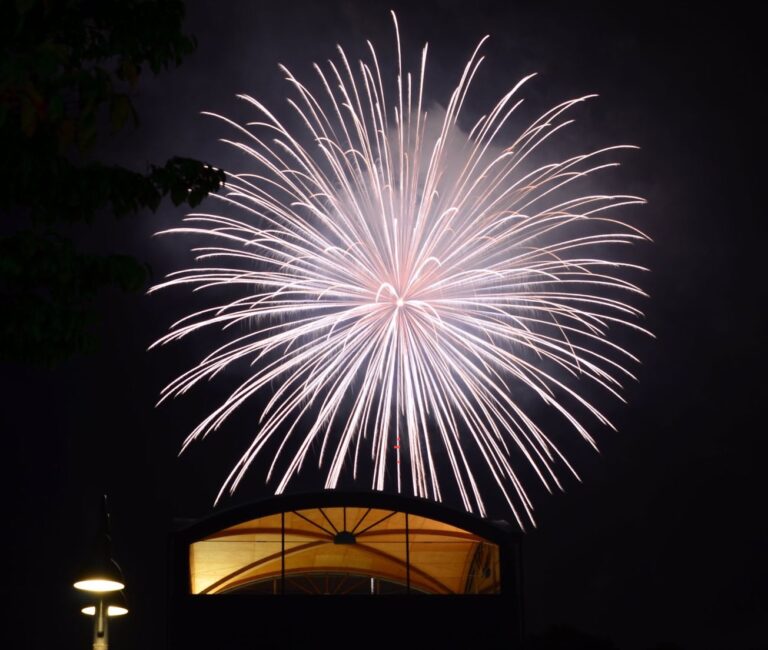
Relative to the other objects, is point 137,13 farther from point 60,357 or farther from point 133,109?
point 60,357

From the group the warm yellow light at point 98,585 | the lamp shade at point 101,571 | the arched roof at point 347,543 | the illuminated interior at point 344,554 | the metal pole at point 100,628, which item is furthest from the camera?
the illuminated interior at point 344,554

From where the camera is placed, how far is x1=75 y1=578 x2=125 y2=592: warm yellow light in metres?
14.1

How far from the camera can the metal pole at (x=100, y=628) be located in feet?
45.6

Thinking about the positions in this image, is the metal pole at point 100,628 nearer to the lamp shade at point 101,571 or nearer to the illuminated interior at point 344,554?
the lamp shade at point 101,571

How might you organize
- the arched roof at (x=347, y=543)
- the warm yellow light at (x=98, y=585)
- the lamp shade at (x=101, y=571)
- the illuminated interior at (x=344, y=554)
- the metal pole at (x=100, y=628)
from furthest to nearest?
1. the illuminated interior at (x=344, y=554)
2. the arched roof at (x=347, y=543)
3. the warm yellow light at (x=98, y=585)
4. the lamp shade at (x=101, y=571)
5. the metal pole at (x=100, y=628)

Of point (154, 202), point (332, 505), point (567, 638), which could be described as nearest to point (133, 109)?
point (154, 202)

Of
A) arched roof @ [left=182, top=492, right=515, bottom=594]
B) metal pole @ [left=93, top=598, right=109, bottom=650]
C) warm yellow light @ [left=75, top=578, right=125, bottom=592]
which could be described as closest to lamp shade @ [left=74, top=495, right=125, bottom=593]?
warm yellow light @ [left=75, top=578, right=125, bottom=592]

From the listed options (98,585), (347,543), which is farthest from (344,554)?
(98,585)

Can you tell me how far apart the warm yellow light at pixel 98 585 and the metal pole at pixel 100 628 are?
252 mm

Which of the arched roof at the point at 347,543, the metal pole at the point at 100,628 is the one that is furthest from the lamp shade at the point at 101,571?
the arched roof at the point at 347,543

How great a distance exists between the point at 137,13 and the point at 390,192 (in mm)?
21353

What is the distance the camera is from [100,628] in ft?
46.2

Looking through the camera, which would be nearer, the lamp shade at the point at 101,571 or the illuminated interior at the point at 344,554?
the lamp shade at the point at 101,571

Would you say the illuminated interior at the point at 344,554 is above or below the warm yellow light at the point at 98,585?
above
